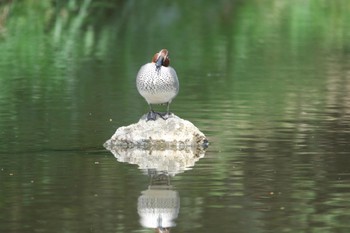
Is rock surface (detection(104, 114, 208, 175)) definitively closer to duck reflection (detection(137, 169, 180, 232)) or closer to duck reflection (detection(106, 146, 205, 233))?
duck reflection (detection(106, 146, 205, 233))

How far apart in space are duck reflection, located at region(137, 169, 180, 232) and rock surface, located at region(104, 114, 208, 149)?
162 cm

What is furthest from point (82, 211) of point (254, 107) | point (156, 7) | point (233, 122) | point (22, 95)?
point (156, 7)

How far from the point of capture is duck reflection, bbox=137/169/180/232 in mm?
11227

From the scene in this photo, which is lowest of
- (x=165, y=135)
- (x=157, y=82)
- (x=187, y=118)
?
(x=187, y=118)

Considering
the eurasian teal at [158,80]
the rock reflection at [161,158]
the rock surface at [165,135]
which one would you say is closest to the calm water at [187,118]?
the rock reflection at [161,158]

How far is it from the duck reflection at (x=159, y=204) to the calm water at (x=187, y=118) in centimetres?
2

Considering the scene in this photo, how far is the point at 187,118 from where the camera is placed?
18312mm

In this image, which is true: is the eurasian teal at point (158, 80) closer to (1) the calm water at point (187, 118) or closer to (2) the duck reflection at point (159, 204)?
(1) the calm water at point (187, 118)

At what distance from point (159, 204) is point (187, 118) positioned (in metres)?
6.17

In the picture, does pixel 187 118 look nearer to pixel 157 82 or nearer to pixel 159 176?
pixel 157 82

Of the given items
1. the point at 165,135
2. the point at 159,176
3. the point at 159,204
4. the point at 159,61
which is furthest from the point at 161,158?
the point at 159,204

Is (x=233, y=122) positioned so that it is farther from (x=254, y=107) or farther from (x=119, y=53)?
(x=119, y=53)

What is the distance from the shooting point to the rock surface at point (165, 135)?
50.7 feet

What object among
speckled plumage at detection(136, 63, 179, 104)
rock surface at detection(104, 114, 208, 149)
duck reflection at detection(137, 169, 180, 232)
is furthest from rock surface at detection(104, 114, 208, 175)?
duck reflection at detection(137, 169, 180, 232)
